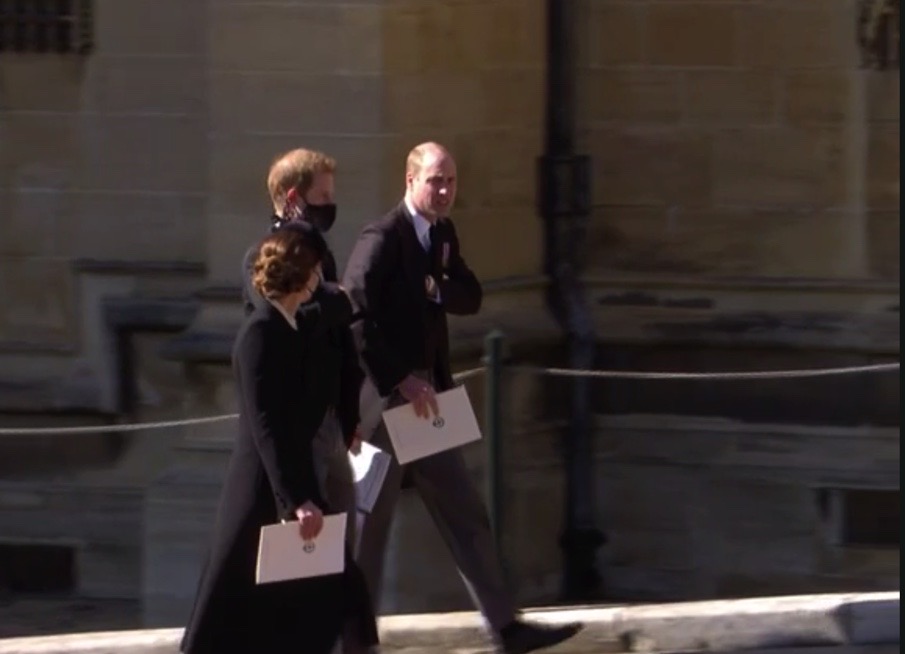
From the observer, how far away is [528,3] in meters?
9.59

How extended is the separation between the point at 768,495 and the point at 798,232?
1085 millimetres

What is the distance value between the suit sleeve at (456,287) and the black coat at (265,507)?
3.29ft

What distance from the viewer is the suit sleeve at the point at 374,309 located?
7055 millimetres

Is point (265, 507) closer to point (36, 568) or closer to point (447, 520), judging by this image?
point (447, 520)

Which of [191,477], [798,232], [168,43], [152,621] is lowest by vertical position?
[152,621]

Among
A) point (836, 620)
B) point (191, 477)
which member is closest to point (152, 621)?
point (191, 477)

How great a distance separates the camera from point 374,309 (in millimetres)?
7102

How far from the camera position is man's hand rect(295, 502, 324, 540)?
6.18 metres

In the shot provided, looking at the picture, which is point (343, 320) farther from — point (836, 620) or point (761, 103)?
point (761, 103)

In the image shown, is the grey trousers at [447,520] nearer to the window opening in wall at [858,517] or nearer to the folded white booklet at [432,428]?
the folded white booklet at [432,428]

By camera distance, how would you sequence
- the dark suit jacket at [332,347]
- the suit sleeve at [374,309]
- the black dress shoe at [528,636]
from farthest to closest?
1. the black dress shoe at [528,636]
2. the suit sleeve at [374,309]
3. the dark suit jacket at [332,347]

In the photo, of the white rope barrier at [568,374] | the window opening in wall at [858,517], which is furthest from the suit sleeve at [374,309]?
the window opening in wall at [858,517]

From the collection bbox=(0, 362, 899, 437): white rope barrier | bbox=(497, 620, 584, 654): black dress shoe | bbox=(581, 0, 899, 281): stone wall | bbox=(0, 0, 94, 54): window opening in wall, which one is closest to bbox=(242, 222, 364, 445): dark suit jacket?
bbox=(497, 620, 584, 654): black dress shoe

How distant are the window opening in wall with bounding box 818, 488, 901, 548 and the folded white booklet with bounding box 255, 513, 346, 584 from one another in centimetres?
372
